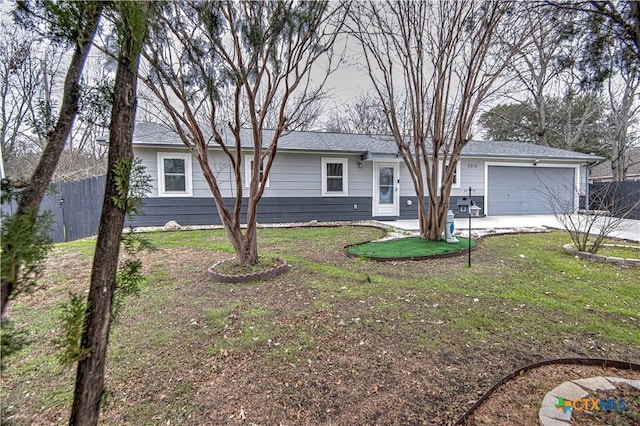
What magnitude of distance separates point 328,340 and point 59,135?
222 cm

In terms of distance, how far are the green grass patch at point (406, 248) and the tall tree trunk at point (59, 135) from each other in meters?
4.71

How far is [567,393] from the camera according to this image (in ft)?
5.80

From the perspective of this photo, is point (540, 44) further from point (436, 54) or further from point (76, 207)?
point (76, 207)

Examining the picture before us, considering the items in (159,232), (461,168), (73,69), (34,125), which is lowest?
(159,232)

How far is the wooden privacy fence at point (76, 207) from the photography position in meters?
7.76

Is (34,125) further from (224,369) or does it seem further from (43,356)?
(43,356)

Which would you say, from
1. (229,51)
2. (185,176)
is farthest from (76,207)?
(229,51)

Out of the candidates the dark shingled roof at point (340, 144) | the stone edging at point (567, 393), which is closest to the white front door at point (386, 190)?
the dark shingled roof at point (340, 144)

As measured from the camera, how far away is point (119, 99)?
1.22m

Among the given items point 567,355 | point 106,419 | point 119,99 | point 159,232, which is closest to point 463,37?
point 567,355

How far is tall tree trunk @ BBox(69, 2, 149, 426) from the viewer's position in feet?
3.67

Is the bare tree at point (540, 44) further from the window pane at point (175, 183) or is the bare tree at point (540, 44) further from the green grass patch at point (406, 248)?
the window pane at point (175, 183)

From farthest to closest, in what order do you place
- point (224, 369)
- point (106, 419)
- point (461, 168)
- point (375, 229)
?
1. point (461, 168)
2. point (375, 229)
3. point (224, 369)
4. point (106, 419)

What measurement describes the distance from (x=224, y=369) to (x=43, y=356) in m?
1.55
